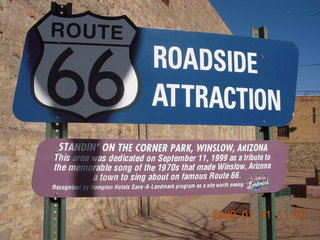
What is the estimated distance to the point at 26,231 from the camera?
4262 millimetres

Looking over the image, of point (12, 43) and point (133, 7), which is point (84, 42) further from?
point (133, 7)

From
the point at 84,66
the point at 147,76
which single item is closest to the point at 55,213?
the point at 84,66

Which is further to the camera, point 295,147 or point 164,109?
point 295,147

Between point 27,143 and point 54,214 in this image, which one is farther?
point 27,143

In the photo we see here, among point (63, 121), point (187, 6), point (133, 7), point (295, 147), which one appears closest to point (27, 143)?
point (63, 121)

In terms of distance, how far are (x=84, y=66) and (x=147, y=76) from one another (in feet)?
1.31

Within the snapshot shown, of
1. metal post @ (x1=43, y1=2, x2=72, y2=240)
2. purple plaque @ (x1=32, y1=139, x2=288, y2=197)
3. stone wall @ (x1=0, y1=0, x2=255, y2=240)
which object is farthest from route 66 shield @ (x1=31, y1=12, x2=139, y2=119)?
stone wall @ (x1=0, y1=0, x2=255, y2=240)

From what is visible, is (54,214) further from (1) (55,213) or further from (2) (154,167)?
(2) (154,167)

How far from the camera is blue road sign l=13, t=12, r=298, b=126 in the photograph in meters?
1.90

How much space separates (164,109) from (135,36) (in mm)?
512

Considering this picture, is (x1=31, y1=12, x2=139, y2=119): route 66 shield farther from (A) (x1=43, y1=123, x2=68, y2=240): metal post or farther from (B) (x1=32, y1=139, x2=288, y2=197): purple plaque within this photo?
(B) (x1=32, y1=139, x2=288, y2=197): purple plaque

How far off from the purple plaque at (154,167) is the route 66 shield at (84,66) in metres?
0.25

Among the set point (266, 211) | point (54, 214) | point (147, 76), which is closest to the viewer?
point (54, 214)

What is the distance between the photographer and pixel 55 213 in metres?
1.88
